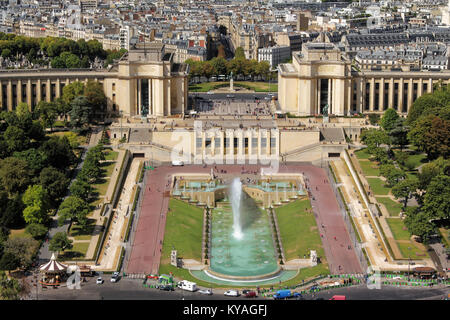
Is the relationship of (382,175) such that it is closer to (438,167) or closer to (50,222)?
(438,167)

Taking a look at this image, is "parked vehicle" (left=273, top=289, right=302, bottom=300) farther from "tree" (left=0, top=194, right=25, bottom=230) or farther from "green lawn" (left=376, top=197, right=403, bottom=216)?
"tree" (left=0, top=194, right=25, bottom=230)

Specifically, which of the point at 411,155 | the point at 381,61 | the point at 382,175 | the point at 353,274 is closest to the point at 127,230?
the point at 353,274

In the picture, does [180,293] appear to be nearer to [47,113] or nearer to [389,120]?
[389,120]

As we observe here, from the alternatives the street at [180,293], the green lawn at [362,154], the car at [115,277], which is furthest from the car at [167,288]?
the green lawn at [362,154]

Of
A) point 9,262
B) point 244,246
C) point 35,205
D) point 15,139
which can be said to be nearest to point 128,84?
point 15,139
